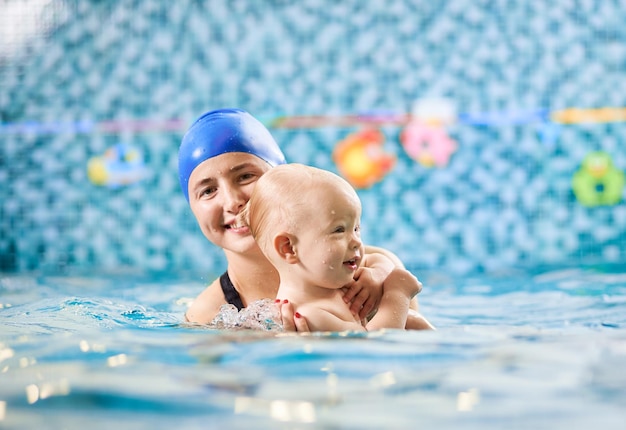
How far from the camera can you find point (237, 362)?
200cm

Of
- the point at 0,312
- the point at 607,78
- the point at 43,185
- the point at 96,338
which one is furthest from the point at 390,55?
the point at 96,338

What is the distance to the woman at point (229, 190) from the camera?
3.29 metres

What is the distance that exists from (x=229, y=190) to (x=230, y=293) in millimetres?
498

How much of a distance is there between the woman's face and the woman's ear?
590 mm

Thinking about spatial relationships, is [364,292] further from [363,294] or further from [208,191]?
[208,191]

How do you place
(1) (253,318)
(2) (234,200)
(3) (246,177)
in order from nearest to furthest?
1. (1) (253,318)
2. (2) (234,200)
3. (3) (246,177)

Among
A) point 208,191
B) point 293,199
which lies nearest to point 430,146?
point 208,191

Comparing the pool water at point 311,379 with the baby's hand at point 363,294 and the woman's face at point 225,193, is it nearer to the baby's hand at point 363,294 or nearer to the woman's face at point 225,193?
the baby's hand at point 363,294

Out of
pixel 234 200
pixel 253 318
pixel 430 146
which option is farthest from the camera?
pixel 430 146

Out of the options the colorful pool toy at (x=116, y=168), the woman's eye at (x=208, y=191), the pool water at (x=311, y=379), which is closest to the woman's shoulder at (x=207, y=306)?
the woman's eye at (x=208, y=191)

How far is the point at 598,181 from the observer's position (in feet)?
26.5

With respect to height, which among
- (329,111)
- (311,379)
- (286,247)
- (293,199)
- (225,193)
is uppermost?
(329,111)

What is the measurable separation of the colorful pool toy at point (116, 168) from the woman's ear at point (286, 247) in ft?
19.9

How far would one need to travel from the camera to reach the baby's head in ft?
8.45
